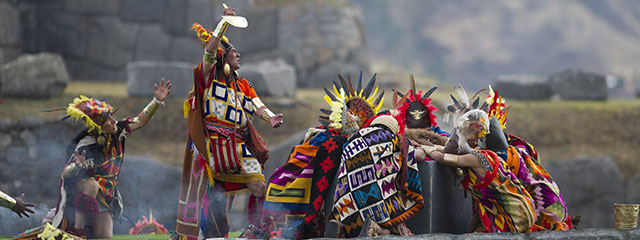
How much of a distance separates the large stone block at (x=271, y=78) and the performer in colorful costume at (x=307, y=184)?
8.66 m

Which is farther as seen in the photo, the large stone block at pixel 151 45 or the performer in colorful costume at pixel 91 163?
the large stone block at pixel 151 45

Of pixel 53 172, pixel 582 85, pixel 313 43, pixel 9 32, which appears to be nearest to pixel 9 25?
pixel 9 32

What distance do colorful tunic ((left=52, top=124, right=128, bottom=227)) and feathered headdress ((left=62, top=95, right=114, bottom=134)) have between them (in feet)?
0.56

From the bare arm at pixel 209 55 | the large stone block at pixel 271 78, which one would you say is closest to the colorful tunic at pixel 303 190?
the bare arm at pixel 209 55

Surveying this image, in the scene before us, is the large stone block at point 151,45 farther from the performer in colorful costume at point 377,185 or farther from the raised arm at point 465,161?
the raised arm at point 465,161

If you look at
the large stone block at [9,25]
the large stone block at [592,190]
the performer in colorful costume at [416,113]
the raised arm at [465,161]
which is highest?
the large stone block at [9,25]

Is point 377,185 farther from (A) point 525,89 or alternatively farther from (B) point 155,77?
(A) point 525,89

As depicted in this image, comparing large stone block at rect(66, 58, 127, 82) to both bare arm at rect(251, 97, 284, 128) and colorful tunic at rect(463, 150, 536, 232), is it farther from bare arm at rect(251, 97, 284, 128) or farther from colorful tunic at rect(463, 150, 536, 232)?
colorful tunic at rect(463, 150, 536, 232)

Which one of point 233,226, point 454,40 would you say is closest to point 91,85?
point 233,226

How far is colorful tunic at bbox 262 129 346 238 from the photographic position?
5801 millimetres

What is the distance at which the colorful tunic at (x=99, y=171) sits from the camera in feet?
21.0

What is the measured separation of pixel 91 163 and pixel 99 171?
0.12 metres

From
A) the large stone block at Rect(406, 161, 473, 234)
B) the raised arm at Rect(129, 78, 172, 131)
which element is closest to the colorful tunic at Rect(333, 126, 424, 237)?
the large stone block at Rect(406, 161, 473, 234)

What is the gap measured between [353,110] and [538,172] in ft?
5.42
